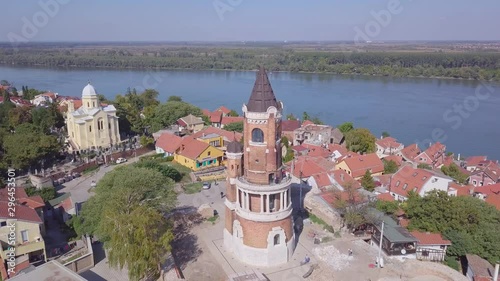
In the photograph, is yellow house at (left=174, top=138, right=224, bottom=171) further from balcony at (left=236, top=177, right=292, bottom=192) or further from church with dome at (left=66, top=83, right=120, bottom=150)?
balcony at (left=236, top=177, right=292, bottom=192)

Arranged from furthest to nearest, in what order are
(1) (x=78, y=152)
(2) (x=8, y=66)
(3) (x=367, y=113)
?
(2) (x=8, y=66) → (3) (x=367, y=113) → (1) (x=78, y=152)


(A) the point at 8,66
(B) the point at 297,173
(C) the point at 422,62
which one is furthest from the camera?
(A) the point at 8,66

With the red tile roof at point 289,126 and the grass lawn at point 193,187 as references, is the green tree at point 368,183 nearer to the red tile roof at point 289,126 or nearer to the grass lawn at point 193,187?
the grass lawn at point 193,187

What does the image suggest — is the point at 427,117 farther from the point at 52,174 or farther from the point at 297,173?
the point at 52,174

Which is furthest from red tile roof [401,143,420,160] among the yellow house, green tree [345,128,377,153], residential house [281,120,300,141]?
the yellow house

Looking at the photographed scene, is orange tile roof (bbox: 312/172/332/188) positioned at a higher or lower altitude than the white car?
higher

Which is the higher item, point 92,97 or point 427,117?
point 92,97

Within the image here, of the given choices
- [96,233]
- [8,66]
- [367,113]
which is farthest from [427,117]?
[8,66]
